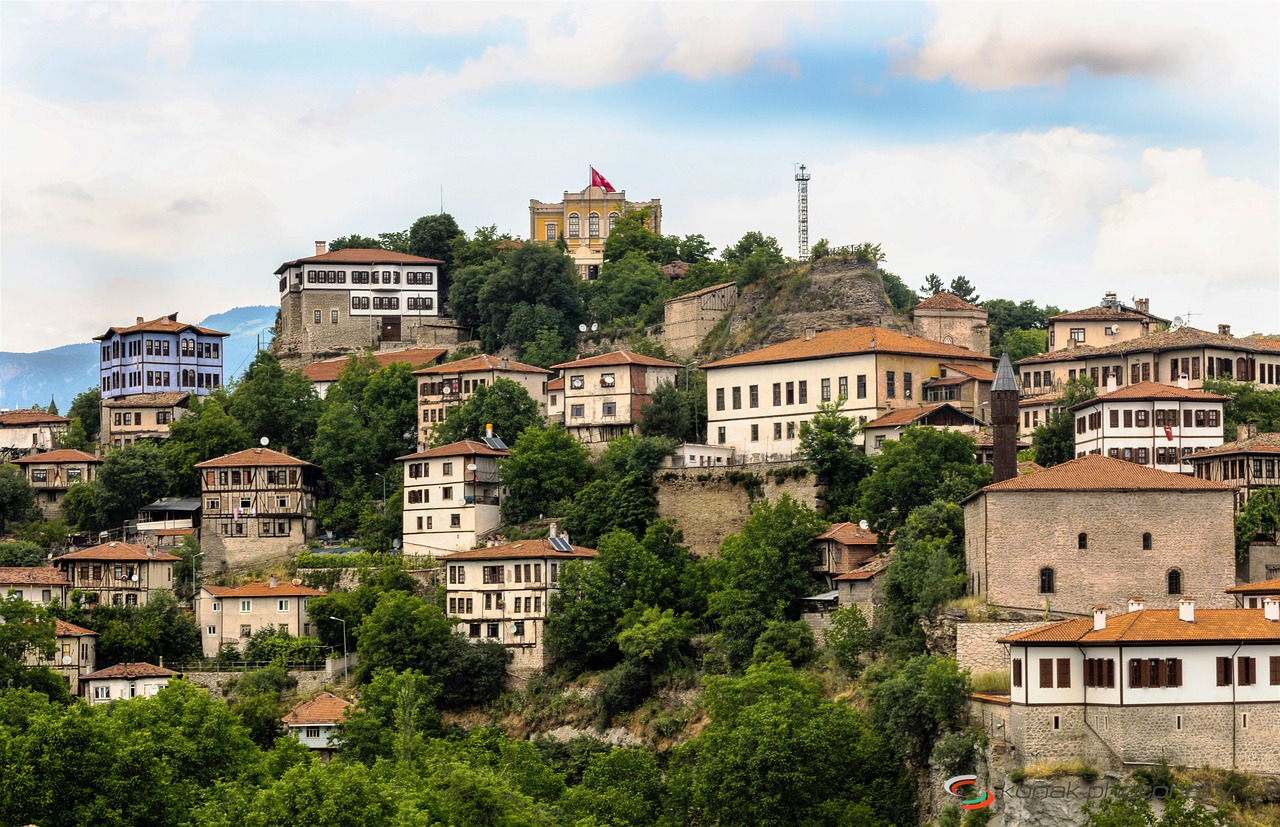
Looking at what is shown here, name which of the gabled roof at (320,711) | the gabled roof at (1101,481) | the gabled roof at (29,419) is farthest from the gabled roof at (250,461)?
the gabled roof at (1101,481)

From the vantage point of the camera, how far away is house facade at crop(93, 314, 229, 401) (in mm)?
118812

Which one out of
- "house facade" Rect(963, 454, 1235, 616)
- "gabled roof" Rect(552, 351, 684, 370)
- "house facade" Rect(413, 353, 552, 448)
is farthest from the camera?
"house facade" Rect(413, 353, 552, 448)

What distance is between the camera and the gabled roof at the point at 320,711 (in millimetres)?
83938

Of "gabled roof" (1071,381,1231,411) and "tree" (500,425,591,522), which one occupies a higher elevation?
"gabled roof" (1071,381,1231,411)

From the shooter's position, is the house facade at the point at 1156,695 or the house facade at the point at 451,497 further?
the house facade at the point at 451,497

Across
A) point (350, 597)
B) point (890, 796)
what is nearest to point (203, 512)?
point (350, 597)

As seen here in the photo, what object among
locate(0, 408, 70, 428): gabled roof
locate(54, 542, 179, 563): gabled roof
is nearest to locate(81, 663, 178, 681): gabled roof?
locate(54, 542, 179, 563): gabled roof

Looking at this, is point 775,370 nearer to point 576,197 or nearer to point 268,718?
point 268,718

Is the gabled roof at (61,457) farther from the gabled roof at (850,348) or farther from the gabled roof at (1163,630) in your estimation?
the gabled roof at (1163,630)

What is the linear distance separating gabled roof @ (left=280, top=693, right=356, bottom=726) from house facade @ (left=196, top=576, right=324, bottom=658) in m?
6.51

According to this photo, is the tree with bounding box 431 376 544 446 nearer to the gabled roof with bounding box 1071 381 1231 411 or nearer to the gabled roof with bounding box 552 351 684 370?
the gabled roof with bounding box 552 351 684 370

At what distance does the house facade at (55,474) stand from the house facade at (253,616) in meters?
16.7

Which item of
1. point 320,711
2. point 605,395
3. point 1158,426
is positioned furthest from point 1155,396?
point 320,711

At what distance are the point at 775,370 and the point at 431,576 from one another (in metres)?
16.8
